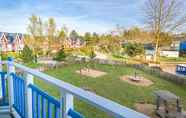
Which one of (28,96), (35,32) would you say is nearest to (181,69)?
(28,96)

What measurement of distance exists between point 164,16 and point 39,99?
16.5m

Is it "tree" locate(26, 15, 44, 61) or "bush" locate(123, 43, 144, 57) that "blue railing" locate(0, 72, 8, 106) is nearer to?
"bush" locate(123, 43, 144, 57)

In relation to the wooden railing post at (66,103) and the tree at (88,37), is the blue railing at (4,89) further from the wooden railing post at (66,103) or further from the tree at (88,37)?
the tree at (88,37)

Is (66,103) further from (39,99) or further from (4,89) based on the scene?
(4,89)

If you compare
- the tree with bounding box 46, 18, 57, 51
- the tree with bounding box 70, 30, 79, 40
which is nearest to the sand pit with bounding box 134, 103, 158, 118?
the tree with bounding box 46, 18, 57, 51

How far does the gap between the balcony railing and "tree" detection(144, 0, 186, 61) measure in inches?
618

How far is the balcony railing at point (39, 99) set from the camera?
78 centimetres

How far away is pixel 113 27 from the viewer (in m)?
24.1

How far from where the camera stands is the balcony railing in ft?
2.55

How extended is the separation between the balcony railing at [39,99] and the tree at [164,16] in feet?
51.5

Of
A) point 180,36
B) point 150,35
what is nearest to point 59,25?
point 150,35

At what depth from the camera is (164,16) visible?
16.5m

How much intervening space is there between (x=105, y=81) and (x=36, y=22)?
12.4 metres

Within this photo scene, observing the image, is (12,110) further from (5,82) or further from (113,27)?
(113,27)
